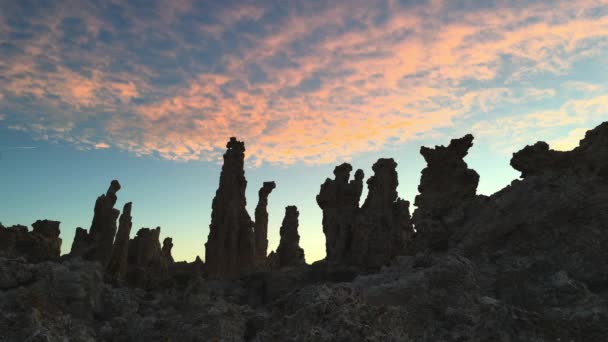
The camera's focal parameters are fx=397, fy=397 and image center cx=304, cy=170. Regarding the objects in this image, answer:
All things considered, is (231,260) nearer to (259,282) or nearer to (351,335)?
(259,282)

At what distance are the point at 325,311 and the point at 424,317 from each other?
1.99 m

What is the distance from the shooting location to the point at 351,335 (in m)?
5.27

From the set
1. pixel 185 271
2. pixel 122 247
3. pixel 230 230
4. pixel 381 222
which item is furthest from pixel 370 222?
pixel 185 271

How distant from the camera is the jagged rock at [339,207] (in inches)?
1863

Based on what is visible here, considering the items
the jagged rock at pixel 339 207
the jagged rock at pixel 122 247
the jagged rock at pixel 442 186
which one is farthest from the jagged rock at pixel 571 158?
the jagged rock at pixel 122 247

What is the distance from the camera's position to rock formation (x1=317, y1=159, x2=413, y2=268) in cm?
4297

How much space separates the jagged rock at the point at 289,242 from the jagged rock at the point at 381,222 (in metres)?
17.2

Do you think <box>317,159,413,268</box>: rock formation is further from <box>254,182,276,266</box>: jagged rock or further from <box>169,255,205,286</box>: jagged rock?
<box>254,182,276,266</box>: jagged rock

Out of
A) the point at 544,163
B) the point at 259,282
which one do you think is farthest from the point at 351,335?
the point at 259,282

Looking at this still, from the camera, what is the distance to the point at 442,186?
96.4 feet

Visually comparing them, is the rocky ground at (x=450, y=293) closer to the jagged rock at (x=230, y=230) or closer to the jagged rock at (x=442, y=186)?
the jagged rock at (x=442, y=186)

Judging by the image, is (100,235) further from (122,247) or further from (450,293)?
(450,293)

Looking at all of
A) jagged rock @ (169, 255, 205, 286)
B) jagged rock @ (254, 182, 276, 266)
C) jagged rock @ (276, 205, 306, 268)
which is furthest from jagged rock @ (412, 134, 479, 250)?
jagged rock @ (254, 182, 276, 266)

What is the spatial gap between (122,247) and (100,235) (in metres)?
5.30
